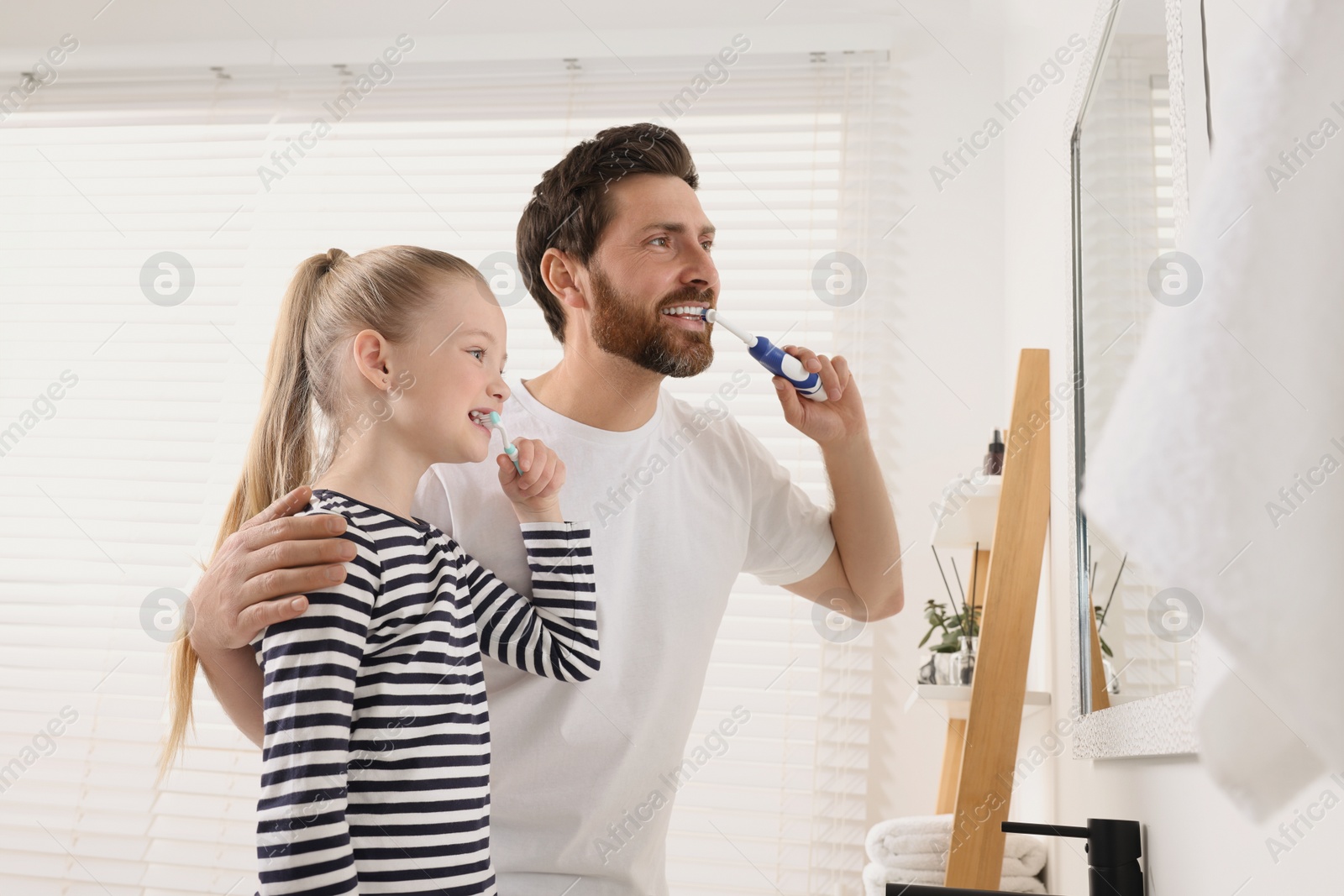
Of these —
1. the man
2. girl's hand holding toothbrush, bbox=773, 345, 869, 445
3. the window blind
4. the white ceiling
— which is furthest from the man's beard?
the white ceiling

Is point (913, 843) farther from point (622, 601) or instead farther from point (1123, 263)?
point (1123, 263)

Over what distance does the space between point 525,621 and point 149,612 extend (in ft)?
5.00

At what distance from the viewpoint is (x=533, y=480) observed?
831mm

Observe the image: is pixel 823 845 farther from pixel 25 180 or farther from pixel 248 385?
pixel 25 180

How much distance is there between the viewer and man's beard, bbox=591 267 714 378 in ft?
3.34

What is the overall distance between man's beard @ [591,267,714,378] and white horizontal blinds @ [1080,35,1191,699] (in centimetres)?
40

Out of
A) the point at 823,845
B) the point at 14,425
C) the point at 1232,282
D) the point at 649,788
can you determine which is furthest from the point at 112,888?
the point at 1232,282

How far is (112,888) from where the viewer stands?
184 cm

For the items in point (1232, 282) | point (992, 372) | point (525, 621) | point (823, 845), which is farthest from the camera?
point (992, 372)

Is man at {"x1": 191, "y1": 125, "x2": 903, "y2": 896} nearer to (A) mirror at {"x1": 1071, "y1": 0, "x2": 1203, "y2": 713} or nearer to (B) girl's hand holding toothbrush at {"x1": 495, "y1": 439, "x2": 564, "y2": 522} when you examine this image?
(B) girl's hand holding toothbrush at {"x1": 495, "y1": 439, "x2": 564, "y2": 522}

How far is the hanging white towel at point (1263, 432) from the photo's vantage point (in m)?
0.20

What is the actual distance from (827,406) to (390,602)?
0.48 meters

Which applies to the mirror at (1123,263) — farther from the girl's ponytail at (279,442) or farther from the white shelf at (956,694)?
the girl's ponytail at (279,442)

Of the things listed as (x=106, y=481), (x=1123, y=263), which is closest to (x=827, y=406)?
(x=1123, y=263)
